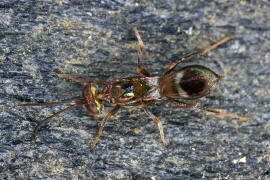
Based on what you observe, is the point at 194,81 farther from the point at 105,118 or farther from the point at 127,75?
the point at 105,118

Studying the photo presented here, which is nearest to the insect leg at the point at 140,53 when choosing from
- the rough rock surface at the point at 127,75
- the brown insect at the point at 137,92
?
the brown insect at the point at 137,92

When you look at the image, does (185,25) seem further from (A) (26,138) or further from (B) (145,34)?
(A) (26,138)

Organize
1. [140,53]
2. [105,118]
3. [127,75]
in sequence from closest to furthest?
[105,118]
[140,53]
[127,75]

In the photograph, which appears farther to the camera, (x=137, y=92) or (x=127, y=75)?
(x=127, y=75)

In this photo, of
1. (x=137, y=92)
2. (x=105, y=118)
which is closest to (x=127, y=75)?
(x=137, y=92)

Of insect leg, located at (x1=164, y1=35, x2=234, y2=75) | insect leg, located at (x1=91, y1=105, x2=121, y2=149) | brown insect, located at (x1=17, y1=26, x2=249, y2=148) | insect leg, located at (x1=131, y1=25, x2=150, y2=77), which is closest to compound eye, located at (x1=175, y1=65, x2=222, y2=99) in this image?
brown insect, located at (x1=17, y1=26, x2=249, y2=148)

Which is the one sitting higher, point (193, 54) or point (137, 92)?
point (193, 54)

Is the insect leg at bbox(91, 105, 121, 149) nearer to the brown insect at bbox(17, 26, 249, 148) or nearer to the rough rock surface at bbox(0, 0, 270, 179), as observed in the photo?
the brown insect at bbox(17, 26, 249, 148)
